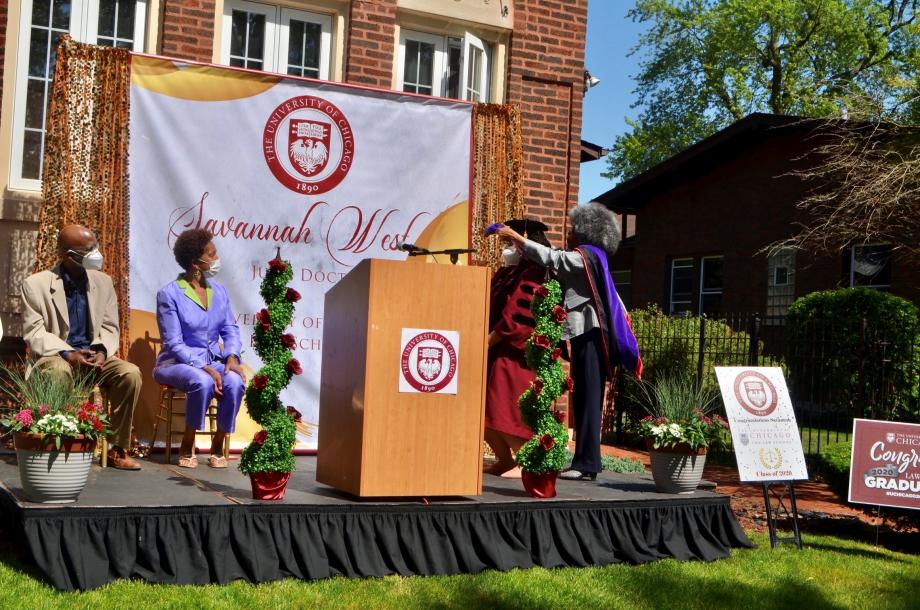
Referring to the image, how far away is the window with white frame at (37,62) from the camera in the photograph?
321 inches

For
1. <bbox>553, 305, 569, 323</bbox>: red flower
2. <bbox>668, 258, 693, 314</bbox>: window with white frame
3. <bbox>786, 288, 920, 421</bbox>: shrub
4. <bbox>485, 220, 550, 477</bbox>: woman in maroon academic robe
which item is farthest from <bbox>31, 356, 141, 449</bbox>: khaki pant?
<bbox>668, 258, 693, 314</bbox>: window with white frame

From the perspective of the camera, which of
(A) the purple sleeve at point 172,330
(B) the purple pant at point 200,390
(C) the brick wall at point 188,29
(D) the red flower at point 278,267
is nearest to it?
(D) the red flower at point 278,267

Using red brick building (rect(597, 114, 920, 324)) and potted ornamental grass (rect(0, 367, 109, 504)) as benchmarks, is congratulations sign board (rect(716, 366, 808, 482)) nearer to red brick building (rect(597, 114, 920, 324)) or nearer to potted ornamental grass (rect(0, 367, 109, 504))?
potted ornamental grass (rect(0, 367, 109, 504))

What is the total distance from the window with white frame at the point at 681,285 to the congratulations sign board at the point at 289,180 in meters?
15.1

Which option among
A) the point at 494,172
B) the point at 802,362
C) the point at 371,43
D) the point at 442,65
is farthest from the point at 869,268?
the point at 371,43

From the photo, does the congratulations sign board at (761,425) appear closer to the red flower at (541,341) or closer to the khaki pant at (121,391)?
the red flower at (541,341)

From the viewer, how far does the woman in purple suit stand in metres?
6.92

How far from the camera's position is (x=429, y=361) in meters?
5.34

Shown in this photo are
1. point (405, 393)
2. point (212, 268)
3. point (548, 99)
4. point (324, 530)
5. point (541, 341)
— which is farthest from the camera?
point (548, 99)

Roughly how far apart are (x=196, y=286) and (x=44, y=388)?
86.4 inches

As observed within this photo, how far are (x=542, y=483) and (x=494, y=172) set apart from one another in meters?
3.77

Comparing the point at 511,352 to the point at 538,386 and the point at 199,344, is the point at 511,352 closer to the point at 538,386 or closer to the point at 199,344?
the point at 538,386

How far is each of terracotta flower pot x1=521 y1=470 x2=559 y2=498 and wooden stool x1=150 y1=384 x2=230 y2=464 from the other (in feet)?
7.50

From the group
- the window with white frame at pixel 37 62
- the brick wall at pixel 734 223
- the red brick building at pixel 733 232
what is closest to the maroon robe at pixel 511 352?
the window with white frame at pixel 37 62
